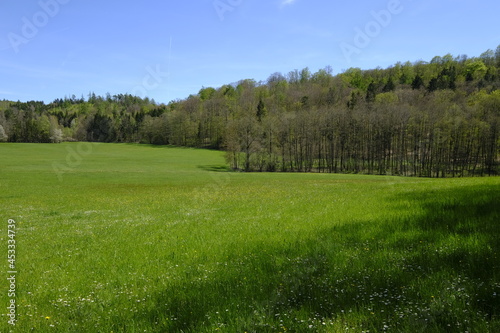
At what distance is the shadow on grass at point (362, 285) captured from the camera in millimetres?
4086

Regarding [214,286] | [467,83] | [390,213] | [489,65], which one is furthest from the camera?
[489,65]

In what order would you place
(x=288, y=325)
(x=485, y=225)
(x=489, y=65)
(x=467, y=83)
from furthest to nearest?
(x=489, y=65)
(x=467, y=83)
(x=485, y=225)
(x=288, y=325)

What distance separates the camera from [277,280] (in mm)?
5914

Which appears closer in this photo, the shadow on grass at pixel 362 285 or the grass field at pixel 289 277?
the shadow on grass at pixel 362 285

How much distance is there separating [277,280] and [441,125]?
10312 cm

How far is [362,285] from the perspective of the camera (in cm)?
516

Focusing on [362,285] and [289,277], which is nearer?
[362,285]

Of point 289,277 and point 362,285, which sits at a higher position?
point 362,285

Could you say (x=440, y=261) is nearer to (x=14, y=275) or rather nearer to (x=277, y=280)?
(x=277, y=280)

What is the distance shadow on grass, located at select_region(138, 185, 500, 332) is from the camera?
161 inches

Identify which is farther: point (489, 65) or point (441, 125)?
point (489, 65)

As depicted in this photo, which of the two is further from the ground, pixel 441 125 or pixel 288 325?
pixel 441 125

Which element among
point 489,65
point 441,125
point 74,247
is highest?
point 489,65

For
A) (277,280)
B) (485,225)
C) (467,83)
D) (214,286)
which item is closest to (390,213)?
(485,225)
